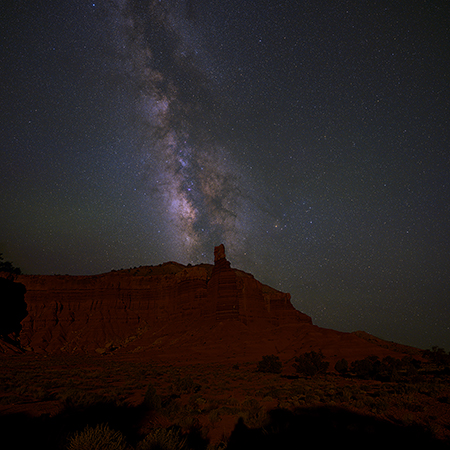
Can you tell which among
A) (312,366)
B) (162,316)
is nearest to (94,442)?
(312,366)

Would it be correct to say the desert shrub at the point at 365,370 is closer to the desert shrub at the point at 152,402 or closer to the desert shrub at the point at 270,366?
the desert shrub at the point at 270,366

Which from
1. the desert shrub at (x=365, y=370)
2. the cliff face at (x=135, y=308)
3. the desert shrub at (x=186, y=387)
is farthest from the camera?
the cliff face at (x=135, y=308)

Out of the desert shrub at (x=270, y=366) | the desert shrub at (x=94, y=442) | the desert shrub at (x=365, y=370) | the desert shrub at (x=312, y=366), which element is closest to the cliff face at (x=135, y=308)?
the desert shrub at (x=270, y=366)

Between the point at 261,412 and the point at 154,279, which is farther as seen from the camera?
the point at 154,279

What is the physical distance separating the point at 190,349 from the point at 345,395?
111ft

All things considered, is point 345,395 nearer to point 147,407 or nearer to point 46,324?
point 147,407

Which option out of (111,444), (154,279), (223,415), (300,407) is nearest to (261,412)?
(223,415)

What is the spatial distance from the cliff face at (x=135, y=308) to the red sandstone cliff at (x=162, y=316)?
188 millimetres

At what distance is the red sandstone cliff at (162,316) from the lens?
159 ft

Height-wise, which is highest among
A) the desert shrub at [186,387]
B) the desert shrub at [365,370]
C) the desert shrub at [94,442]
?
the desert shrub at [94,442]

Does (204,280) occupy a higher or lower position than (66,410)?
higher

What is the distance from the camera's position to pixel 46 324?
5931 centimetres

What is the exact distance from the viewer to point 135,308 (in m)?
65.8

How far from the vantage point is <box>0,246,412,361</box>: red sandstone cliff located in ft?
159
